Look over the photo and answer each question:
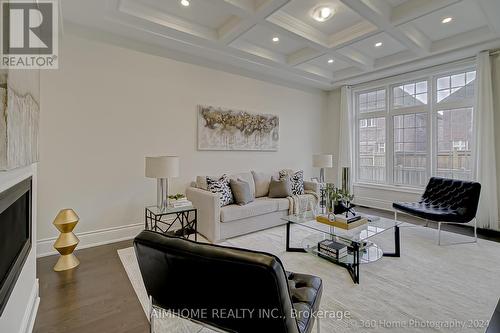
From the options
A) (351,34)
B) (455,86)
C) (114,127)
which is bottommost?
(114,127)

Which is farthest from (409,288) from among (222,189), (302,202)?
(222,189)

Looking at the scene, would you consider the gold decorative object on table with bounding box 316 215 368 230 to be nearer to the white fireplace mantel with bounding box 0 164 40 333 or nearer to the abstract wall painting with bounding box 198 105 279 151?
the abstract wall painting with bounding box 198 105 279 151

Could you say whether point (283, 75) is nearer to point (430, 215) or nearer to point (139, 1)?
point (139, 1)

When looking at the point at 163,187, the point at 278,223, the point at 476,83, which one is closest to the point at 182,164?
the point at 163,187

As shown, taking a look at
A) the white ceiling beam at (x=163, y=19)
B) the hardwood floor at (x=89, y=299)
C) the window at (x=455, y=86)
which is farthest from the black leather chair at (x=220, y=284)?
the window at (x=455, y=86)

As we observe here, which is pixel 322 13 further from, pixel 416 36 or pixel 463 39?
pixel 463 39

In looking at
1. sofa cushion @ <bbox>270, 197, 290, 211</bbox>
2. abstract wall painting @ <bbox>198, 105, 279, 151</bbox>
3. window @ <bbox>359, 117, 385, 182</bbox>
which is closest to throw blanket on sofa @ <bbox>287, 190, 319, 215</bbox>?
sofa cushion @ <bbox>270, 197, 290, 211</bbox>

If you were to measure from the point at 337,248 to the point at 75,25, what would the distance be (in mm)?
4063

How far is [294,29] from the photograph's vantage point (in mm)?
3391

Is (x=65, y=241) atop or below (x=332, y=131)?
below

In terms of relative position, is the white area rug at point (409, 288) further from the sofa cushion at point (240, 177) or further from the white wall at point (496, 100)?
the white wall at point (496, 100)

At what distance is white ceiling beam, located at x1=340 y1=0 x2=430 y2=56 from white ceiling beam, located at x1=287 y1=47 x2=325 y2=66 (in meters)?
1.00

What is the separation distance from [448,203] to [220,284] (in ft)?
13.6

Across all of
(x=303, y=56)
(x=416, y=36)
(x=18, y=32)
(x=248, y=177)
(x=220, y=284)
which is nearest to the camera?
(x=220, y=284)
